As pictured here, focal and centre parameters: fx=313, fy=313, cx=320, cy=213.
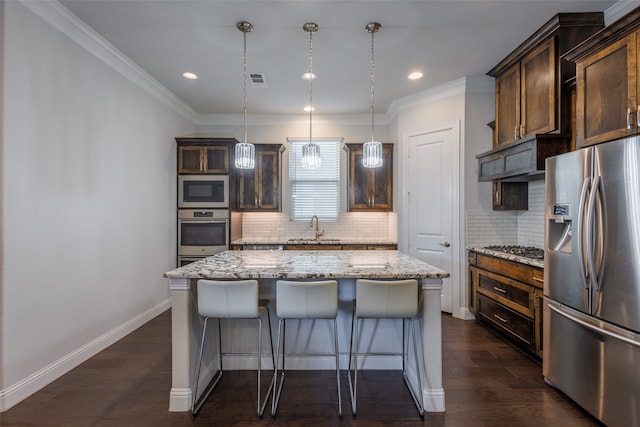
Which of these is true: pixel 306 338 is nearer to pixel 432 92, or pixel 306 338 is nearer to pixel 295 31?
pixel 295 31

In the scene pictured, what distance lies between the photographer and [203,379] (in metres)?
2.33

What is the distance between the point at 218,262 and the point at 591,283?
254 centimetres

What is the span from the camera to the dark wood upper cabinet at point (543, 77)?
2.70 m

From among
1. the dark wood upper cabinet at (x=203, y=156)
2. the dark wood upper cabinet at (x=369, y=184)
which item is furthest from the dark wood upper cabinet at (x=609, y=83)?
the dark wood upper cabinet at (x=203, y=156)

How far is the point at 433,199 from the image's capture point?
4.14 meters

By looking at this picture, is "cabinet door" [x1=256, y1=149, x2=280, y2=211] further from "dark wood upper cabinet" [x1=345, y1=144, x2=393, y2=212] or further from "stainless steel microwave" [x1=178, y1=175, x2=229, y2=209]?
"dark wood upper cabinet" [x1=345, y1=144, x2=393, y2=212]

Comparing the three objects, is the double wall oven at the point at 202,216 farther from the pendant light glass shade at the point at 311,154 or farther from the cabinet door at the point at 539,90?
the cabinet door at the point at 539,90

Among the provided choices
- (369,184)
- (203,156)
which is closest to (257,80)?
(203,156)

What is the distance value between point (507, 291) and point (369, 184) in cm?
243

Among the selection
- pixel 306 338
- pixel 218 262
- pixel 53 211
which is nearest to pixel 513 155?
pixel 306 338

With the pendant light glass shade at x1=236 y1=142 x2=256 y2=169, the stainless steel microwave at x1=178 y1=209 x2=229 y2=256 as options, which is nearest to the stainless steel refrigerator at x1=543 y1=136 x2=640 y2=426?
the pendant light glass shade at x1=236 y1=142 x2=256 y2=169

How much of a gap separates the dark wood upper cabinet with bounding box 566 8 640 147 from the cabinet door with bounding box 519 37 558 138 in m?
0.52

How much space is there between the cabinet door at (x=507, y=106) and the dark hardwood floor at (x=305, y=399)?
226cm

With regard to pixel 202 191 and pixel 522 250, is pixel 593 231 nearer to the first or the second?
pixel 522 250
